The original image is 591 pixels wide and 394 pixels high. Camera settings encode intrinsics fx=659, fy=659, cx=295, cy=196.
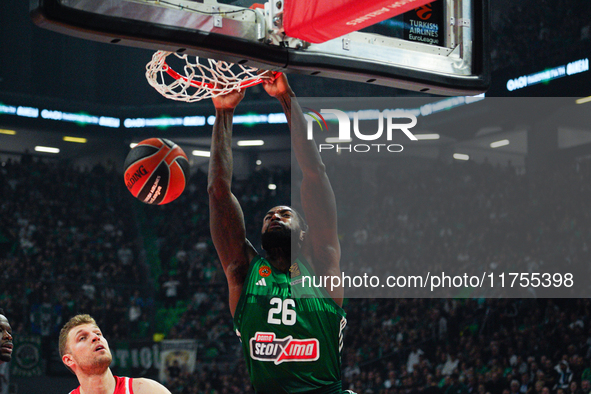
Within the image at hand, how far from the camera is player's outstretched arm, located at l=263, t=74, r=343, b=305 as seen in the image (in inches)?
156

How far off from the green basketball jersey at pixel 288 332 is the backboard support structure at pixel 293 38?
4.28 feet

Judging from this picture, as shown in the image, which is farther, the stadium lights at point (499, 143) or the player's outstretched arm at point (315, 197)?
the stadium lights at point (499, 143)

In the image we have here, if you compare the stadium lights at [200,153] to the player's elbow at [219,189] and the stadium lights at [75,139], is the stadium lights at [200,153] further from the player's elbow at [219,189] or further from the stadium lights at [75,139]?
the player's elbow at [219,189]

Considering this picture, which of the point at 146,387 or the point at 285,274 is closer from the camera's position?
the point at 285,274

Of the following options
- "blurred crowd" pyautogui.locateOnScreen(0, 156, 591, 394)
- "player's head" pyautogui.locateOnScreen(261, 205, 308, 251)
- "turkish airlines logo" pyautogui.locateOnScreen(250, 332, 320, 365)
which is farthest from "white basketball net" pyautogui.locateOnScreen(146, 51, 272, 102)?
"blurred crowd" pyautogui.locateOnScreen(0, 156, 591, 394)

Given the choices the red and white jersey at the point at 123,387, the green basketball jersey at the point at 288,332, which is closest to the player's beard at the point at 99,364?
the red and white jersey at the point at 123,387

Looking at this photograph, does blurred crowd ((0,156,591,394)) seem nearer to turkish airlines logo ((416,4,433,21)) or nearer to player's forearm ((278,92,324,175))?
player's forearm ((278,92,324,175))

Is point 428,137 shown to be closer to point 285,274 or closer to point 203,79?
point 203,79

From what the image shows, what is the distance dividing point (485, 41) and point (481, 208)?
10.9 meters

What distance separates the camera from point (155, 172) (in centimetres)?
519

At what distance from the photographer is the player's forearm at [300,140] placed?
392 centimetres

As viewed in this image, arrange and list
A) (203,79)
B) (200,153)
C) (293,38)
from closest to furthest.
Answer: (293,38), (203,79), (200,153)

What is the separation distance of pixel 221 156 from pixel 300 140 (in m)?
0.49

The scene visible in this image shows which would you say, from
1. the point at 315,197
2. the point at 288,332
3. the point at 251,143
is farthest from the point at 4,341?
the point at 251,143
